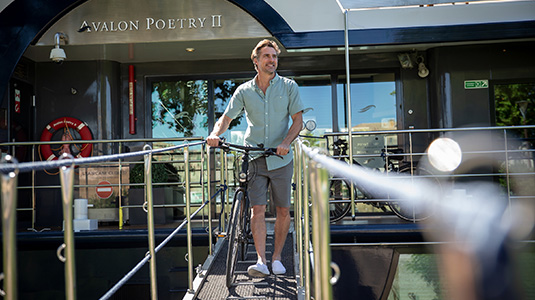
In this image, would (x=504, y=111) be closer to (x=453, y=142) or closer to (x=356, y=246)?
(x=453, y=142)

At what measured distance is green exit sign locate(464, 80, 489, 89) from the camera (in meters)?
7.02

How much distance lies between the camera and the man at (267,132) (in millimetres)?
3332

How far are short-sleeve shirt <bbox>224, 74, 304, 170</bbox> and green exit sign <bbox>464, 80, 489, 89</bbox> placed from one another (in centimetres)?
459

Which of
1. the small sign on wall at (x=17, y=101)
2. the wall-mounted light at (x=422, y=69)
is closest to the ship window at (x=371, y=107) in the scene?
the wall-mounted light at (x=422, y=69)

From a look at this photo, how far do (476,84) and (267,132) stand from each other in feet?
16.0

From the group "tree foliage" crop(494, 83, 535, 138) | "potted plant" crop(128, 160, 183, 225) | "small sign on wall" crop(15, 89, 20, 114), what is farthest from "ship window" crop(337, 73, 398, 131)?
"small sign on wall" crop(15, 89, 20, 114)

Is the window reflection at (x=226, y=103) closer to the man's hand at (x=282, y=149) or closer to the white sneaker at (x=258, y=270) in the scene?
the white sneaker at (x=258, y=270)

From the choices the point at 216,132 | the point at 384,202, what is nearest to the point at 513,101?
the point at 384,202

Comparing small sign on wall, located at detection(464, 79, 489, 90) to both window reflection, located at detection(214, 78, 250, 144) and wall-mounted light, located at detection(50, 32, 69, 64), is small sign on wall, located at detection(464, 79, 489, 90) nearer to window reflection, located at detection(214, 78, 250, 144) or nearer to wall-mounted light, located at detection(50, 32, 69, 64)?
window reflection, located at detection(214, 78, 250, 144)

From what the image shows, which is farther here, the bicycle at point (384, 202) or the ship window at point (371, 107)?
the ship window at point (371, 107)

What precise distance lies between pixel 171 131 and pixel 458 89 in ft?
14.6

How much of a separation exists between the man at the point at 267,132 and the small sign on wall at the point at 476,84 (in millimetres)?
4594

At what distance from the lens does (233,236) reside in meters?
3.29

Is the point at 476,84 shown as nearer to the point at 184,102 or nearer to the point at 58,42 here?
the point at 184,102
